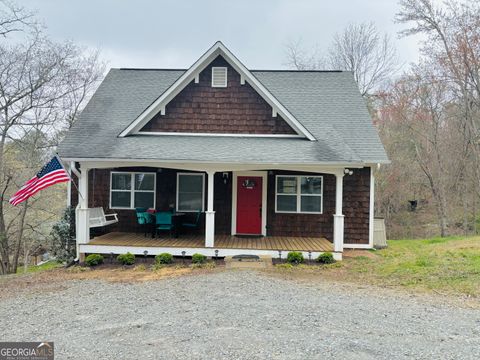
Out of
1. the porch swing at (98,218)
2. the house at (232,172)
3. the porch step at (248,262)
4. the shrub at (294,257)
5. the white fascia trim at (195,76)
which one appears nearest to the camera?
the porch step at (248,262)

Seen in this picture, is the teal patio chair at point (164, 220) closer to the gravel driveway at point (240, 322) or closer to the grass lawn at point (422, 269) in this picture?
the gravel driveway at point (240, 322)

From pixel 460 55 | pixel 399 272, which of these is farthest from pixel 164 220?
pixel 460 55

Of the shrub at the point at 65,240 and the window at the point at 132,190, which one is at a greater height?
the window at the point at 132,190

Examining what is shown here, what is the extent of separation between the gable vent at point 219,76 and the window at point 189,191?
2.90m

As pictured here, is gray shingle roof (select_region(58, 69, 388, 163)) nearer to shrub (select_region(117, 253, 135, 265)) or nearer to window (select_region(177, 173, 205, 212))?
window (select_region(177, 173, 205, 212))

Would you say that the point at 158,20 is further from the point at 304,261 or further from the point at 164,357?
the point at 164,357

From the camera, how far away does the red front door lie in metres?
11.4

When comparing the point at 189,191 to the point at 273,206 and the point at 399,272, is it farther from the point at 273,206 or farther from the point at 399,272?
the point at 399,272

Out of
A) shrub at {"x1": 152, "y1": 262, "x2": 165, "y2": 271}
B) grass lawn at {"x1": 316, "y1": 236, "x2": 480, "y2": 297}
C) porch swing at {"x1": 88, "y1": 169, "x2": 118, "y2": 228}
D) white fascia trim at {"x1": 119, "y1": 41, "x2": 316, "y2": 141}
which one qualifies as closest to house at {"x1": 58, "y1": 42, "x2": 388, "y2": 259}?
white fascia trim at {"x1": 119, "y1": 41, "x2": 316, "y2": 141}

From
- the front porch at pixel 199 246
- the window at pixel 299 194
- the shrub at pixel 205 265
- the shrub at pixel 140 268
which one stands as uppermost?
the window at pixel 299 194

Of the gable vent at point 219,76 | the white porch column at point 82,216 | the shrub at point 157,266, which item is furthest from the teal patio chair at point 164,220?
the gable vent at point 219,76

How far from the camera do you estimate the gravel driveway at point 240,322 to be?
4.13 m

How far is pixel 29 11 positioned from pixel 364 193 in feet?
49.5

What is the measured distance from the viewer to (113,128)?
11.6m
